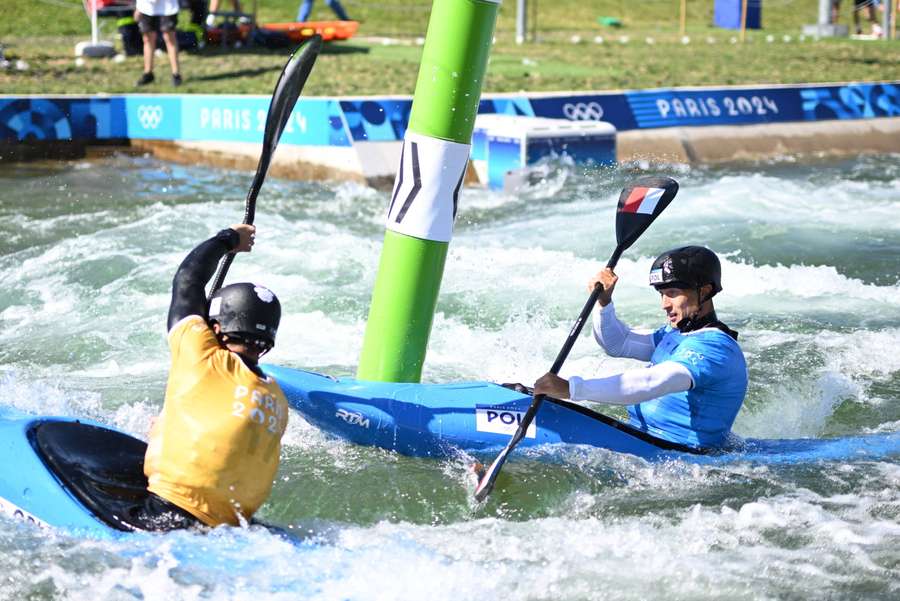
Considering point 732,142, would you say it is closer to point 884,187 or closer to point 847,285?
point 884,187

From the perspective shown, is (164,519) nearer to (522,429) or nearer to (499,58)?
(522,429)

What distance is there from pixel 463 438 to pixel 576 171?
6.84 meters

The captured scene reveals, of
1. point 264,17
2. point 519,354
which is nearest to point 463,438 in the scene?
point 519,354

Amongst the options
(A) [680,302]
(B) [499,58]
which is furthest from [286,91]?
(B) [499,58]

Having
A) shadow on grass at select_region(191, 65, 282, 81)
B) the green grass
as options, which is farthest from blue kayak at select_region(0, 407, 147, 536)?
shadow on grass at select_region(191, 65, 282, 81)

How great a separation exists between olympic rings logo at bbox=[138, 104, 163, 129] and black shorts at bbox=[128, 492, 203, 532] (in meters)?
9.31

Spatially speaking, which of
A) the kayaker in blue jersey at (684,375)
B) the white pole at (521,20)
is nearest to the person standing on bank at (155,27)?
the white pole at (521,20)

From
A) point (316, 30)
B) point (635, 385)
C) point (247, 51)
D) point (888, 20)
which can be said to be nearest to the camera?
point (635, 385)

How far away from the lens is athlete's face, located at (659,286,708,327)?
4883mm

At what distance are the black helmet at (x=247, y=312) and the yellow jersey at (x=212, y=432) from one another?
0.24 feet

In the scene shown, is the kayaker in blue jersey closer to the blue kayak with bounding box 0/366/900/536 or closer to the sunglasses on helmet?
the blue kayak with bounding box 0/366/900/536

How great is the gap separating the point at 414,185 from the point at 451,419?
3.19ft

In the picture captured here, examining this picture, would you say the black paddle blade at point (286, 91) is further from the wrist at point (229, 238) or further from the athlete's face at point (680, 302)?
the athlete's face at point (680, 302)

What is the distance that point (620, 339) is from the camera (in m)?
5.25
